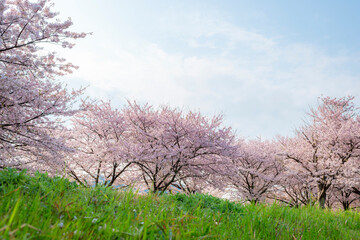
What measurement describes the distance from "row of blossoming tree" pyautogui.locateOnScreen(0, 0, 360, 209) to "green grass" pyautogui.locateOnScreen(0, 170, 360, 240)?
55 centimetres

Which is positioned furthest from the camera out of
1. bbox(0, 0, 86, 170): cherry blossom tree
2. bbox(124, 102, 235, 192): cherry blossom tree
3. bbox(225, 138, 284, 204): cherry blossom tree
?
bbox(225, 138, 284, 204): cherry blossom tree

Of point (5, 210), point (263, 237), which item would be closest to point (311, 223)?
point (263, 237)

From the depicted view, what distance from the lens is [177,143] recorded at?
12.8 m

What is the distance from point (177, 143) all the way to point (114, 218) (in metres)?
9.86

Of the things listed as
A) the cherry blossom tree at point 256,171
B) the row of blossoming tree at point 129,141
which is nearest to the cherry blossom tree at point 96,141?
the row of blossoming tree at point 129,141

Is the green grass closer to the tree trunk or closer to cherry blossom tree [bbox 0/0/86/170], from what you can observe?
cherry blossom tree [bbox 0/0/86/170]

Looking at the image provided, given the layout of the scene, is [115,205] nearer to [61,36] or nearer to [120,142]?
[61,36]

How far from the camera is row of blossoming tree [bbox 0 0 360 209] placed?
→ 26.0ft

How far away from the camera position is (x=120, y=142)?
1287cm

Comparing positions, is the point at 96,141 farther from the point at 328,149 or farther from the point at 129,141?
the point at 328,149

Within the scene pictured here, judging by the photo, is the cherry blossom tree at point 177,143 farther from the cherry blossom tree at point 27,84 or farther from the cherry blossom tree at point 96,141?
the cherry blossom tree at point 27,84

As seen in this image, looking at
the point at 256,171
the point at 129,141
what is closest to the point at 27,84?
the point at 129,141

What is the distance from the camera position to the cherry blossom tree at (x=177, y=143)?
11.9 meters

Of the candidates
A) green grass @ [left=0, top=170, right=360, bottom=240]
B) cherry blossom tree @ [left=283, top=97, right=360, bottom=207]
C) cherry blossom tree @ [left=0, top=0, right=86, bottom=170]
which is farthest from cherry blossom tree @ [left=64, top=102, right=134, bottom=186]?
cherry blossom tree @ [left=283, top=97, right=360, bottom=207]
